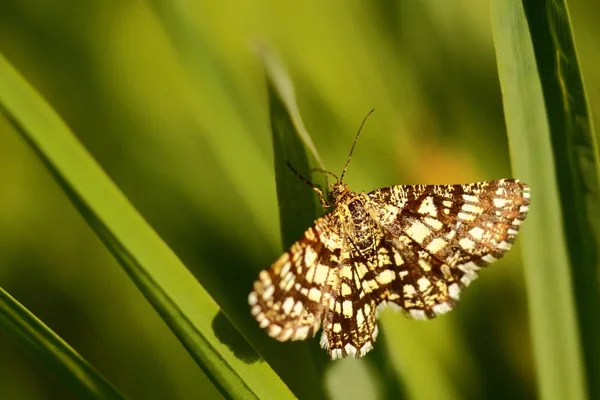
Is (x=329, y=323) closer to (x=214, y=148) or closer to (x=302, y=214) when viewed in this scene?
(x=302, y=214)

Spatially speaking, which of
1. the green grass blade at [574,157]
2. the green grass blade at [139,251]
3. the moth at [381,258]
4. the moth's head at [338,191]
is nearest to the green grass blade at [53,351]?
the green grass blade at [139,251]

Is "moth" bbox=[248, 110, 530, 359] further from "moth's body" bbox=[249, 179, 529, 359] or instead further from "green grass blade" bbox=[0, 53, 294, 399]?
"green grass blade" bbox=[0, 53, 294, 399]

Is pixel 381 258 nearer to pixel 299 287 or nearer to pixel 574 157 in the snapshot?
pixel 299 287

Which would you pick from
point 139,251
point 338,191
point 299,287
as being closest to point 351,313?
point 299,287

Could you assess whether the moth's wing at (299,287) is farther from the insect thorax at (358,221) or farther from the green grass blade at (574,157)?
the green grass blade at (574,157)

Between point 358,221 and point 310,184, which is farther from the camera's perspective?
point 358,221

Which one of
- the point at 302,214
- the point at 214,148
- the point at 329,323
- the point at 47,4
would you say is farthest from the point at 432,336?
the point at 47,4

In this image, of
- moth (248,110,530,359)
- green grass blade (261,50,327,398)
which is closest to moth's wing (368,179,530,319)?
moth (248,110,530,359)
